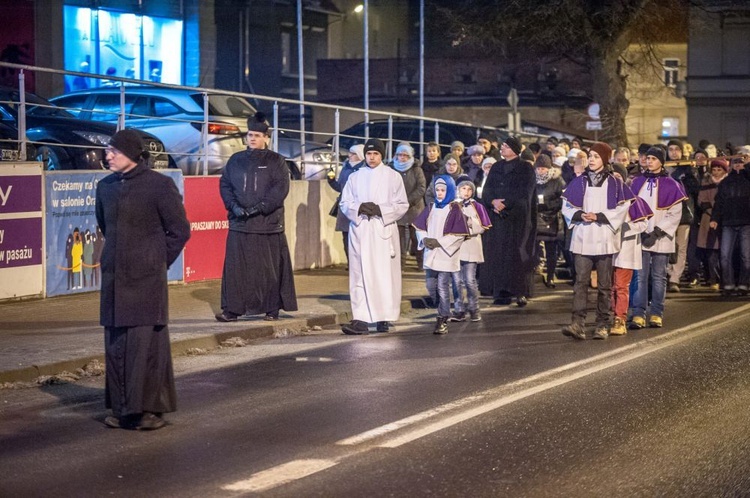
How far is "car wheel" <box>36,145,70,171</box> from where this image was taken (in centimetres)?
1684

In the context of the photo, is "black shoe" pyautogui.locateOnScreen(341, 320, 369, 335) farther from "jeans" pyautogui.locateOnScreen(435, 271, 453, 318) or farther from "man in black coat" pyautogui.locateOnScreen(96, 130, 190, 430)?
"man in black coat" pyautogui.locateOnScreen(96, 130, 190, 430)

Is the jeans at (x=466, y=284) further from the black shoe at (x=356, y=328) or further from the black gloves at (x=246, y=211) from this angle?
the black gloves at (x=246, y=211)

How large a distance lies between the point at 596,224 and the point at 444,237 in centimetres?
175

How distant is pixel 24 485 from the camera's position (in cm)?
695

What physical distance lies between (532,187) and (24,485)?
10.4 meters

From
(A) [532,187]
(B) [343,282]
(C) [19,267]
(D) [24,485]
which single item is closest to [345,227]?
(B) [343,282]

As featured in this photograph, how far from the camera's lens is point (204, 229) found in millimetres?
17562

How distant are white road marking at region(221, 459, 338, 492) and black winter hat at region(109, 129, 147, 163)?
2356mm

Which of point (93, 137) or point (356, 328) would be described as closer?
point (356, 328)

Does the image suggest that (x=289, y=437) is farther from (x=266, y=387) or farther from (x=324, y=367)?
(x=324, y=367)

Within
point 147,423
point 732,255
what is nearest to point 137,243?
point 147,423

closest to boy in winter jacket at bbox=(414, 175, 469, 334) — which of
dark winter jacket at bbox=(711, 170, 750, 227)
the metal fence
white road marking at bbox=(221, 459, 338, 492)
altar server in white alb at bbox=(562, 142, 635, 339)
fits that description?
altar server in white alb at bbox=(562, 142, 635, 339)

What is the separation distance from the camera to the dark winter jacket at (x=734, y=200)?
59.5 feet

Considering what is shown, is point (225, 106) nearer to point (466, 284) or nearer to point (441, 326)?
point (466, 284)
